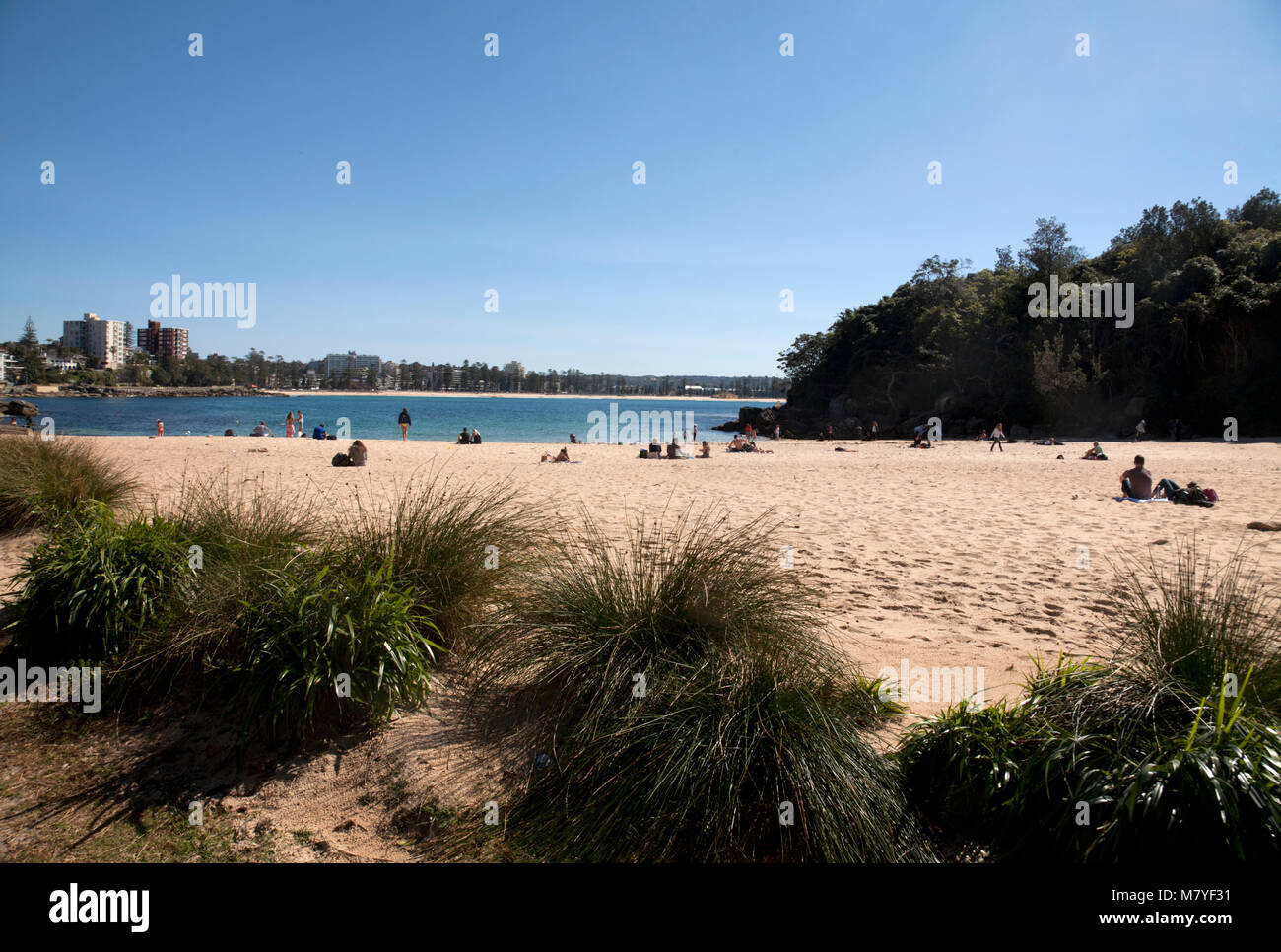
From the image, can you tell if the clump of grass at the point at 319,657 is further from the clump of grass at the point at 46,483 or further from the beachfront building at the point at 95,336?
the beachfront building at the point at 95,336

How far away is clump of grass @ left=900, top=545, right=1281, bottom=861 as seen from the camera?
227 centimetres

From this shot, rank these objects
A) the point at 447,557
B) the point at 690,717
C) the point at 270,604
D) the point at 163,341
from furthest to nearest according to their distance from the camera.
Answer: the point at 163,341
the point at 447,557
the point at 270,604
the point at 690,717

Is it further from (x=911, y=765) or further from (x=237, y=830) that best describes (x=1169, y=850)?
(x=237, y=830)

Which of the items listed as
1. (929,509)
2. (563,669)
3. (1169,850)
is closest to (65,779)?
(563,669)

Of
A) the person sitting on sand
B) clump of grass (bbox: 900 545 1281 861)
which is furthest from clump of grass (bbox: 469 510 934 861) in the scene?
the person sitting on sand

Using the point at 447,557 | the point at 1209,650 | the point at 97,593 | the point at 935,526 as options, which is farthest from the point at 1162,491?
the point at 97,593

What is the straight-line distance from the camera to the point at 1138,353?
3981 cm

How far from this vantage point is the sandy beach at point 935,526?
5.17 m

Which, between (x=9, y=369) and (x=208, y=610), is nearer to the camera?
(x=208, y=610)

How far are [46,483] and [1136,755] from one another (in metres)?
9.53

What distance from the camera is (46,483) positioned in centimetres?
715

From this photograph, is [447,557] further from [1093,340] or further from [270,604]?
[1093,340]

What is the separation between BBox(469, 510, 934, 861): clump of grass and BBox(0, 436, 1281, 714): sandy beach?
3.77 feet

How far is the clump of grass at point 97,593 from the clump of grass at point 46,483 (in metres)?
2.51
